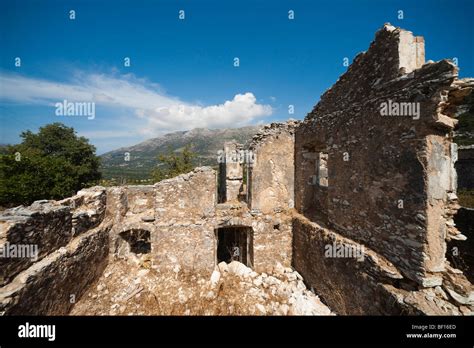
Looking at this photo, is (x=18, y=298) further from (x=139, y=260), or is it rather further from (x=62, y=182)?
(x=62, y=182)

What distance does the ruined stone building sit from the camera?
4062 mm

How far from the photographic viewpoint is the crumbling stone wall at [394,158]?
13.3ft

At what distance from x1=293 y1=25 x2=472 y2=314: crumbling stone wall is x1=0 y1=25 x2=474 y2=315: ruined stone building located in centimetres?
3

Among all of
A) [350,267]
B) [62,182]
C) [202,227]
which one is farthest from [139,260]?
[62,182]

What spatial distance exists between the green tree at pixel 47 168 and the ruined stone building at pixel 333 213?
54.0 feet

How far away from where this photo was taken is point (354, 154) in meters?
5.90
